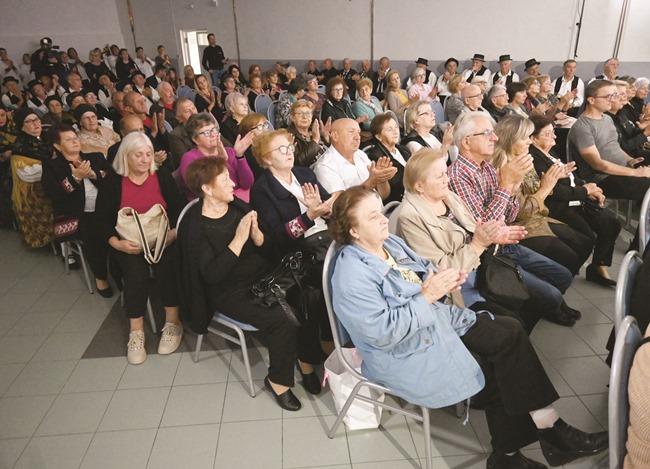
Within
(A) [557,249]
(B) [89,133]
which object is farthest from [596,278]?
(B) [89,133]

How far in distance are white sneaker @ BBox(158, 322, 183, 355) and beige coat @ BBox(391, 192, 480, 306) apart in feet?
5.06

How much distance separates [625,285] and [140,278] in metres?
2.41

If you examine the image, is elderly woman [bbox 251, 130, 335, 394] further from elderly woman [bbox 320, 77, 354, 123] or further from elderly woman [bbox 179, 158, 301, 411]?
elderly woman [bbox 320, 77, 354, 123]

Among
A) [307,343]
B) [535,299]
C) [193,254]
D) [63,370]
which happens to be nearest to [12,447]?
[63,370]

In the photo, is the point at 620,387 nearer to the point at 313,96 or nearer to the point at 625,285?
the point at 625,285

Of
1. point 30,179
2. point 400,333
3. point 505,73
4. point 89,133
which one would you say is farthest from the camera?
point 505,73

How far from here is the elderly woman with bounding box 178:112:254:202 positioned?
310 cm

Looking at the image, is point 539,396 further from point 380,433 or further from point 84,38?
point 84,38

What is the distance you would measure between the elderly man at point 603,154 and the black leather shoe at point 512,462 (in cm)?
265

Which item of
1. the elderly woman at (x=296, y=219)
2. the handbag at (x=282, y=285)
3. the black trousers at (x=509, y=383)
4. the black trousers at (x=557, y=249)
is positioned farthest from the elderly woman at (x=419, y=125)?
the black trousers at (x=509, y=383)

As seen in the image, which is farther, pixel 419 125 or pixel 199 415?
pixel 419 125

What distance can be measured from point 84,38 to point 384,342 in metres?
12.0

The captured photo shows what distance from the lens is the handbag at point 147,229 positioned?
8.16ft

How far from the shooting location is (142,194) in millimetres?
2695
